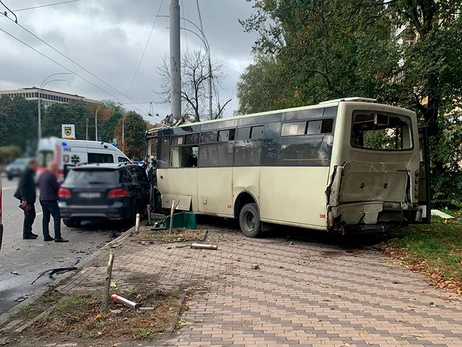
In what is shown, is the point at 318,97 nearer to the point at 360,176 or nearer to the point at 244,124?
the point at 244,124

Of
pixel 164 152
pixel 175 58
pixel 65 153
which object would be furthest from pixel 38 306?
pixel 175 58

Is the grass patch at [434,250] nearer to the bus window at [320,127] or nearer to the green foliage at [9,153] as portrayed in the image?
the bus window at [320,127]

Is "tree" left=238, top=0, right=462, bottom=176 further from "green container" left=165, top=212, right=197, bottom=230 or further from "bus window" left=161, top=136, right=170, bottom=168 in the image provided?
"green container" left=165, top=212, right=197, bottom=230

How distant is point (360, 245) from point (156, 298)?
18.2ft

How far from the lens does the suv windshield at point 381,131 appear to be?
841 centimetres

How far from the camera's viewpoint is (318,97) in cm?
1542

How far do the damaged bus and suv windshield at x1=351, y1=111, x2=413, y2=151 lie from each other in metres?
0.02

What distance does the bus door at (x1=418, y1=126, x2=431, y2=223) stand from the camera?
357 inches

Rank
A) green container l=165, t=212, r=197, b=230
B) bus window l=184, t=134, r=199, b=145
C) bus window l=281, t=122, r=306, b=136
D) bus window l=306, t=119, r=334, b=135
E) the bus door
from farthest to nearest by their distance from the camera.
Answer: bus window l=184, t=134, r=199, b=145 < green container l=165, t=212, r=197, b=230 < the bus door < bus window l=281, t=122, r=306, b=136 < bus window l=306, t=119, r=334, b=135

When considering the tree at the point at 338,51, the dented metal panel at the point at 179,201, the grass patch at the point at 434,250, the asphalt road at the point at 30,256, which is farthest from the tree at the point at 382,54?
the asphalt road at the point at 30,256

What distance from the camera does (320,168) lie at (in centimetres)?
836

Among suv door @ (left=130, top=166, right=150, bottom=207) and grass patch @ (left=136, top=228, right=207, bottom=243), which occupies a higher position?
suv door @ (left=130, top=166, right=150, bottom=207)

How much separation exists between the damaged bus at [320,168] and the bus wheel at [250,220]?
0.03 m

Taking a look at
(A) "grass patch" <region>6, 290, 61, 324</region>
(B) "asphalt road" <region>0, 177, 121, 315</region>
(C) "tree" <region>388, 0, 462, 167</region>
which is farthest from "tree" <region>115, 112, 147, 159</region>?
(C) "tree" <region>388, 0, 462, 167</region>
